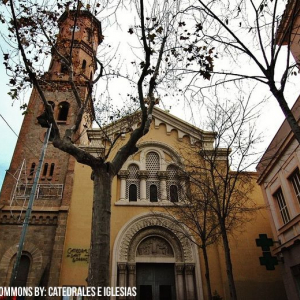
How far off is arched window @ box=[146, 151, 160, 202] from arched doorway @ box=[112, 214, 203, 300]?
4.87 ft

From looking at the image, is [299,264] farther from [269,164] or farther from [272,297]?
[269,164]

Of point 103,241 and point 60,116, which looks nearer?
point 103,241

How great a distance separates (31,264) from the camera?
14328 mm

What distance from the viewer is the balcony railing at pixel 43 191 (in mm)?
16453

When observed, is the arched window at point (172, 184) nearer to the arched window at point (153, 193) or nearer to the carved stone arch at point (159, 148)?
the carved stone arch at point (159, 148)

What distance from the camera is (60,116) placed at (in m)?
21.3

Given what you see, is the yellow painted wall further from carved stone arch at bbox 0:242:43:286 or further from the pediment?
the pediment

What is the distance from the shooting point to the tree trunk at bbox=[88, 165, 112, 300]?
569cm

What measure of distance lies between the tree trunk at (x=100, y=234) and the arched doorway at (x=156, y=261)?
7820 mm

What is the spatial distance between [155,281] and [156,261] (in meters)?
0.97

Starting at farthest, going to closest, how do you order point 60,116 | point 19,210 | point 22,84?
1. point 60,116
2. point 19,210
3. point 22,84

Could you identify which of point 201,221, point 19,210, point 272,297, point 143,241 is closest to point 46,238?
point 19,210

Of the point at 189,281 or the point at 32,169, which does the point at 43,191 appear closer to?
the point at 32,169

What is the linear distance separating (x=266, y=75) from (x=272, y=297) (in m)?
11.7
